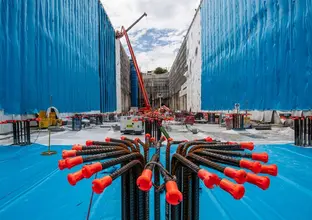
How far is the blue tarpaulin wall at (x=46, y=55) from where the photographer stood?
330 inches

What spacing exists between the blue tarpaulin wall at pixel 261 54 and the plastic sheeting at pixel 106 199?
5943 mm

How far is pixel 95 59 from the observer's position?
66.2 ft

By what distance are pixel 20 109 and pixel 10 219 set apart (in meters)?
7.68

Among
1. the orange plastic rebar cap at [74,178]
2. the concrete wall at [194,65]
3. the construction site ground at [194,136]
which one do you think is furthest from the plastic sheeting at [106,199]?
the concrete wall at [194,65]

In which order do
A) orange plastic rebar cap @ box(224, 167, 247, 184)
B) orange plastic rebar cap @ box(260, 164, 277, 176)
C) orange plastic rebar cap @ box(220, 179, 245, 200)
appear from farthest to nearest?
orange plastic rebar cap @ box(260, 164, 277, 176) → orange plastic rebar cap @ box(224, 167, 247, 184) → orange plastic rebar cap @ box(220, 179, 245, 200)

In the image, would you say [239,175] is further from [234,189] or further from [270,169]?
[270,169]

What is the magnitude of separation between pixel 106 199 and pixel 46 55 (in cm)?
1073

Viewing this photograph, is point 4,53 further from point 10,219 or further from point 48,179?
point 10,219

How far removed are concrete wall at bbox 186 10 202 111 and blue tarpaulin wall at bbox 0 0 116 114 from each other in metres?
11.7

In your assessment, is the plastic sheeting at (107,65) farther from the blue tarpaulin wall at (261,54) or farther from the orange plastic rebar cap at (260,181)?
the orange plastic rebar cap at (260,181)

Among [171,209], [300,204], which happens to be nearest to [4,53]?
[171,209]

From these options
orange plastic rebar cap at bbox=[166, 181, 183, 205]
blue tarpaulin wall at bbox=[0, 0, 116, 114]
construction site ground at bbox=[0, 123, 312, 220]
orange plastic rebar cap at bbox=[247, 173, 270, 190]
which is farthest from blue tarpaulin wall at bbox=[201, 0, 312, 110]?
blue tarpaulin wall at bbox=[0, 0, 116, 114]

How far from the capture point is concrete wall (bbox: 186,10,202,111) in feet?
76.0

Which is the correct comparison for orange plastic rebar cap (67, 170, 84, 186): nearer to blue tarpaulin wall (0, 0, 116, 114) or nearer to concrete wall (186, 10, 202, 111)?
blue tarpaulin wall (0, 0, 116, 114)
